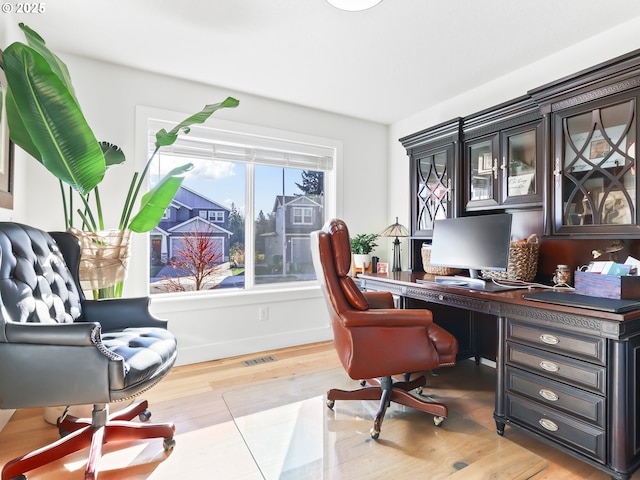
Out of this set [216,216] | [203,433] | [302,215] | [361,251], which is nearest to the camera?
[203,433]

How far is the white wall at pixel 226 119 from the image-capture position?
242 centimetres

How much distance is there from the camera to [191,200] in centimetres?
298

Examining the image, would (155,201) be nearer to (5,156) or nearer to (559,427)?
(5,156)

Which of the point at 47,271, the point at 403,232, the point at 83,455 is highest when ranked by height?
the point at 403,232

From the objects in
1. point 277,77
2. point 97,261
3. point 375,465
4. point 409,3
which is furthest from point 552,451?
point 277,77

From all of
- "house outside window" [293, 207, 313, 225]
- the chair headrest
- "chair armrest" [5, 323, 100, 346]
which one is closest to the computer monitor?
the chair headrest

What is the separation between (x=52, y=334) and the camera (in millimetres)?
1304

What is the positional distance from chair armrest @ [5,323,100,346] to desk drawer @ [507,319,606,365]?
76.5 inches

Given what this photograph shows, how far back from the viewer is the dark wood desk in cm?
137

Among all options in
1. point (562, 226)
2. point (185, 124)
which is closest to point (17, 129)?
point (185, 124)

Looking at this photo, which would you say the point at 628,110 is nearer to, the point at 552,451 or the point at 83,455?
the point at 552,451

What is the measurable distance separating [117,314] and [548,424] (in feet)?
7.55

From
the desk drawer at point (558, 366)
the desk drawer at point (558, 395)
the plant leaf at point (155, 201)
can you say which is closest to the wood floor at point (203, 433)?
the desk drawer at point (558, 395)

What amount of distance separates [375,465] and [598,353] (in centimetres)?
109
